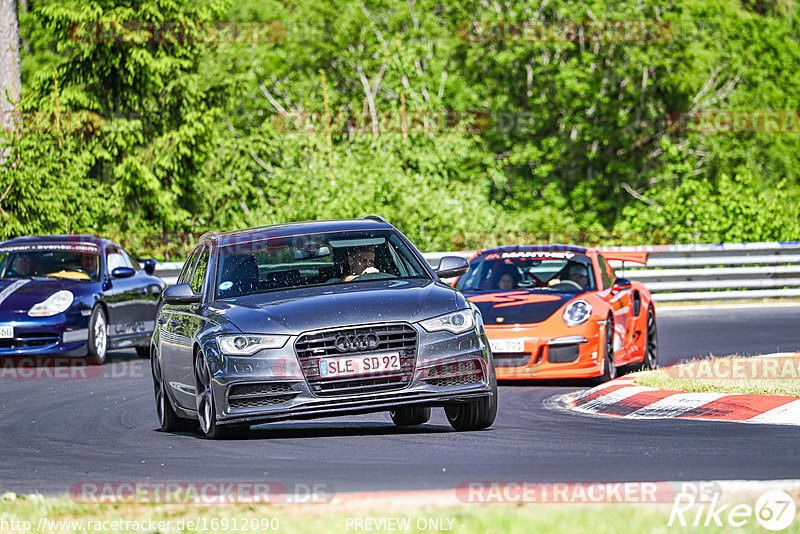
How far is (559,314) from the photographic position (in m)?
13.6

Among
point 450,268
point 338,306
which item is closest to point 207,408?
point 338,306

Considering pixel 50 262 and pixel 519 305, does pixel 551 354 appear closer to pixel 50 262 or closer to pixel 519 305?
pixel 519 305

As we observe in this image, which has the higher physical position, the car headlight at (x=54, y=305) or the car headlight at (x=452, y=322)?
the car headlight at (x=452, y=322)

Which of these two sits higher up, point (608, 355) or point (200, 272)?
point (200, 272)

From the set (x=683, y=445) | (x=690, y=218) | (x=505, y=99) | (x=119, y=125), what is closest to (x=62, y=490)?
(x=683, y=445)

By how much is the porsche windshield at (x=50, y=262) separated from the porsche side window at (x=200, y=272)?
712 centimetres

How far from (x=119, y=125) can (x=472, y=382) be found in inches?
1046

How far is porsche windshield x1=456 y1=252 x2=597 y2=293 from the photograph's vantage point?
14.6 metres

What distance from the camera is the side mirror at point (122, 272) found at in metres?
17.8

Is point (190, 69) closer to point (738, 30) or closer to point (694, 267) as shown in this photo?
point (694, 267)

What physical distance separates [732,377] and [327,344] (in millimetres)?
4636

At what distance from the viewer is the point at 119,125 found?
3431cm

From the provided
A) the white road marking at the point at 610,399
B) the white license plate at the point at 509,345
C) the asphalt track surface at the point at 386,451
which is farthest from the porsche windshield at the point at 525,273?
the white road marking at the point at 610,399

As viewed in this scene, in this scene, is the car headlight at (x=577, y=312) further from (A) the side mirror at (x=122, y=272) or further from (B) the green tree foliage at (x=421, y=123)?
(B) the green tree foliage at (x=421, y=123)
